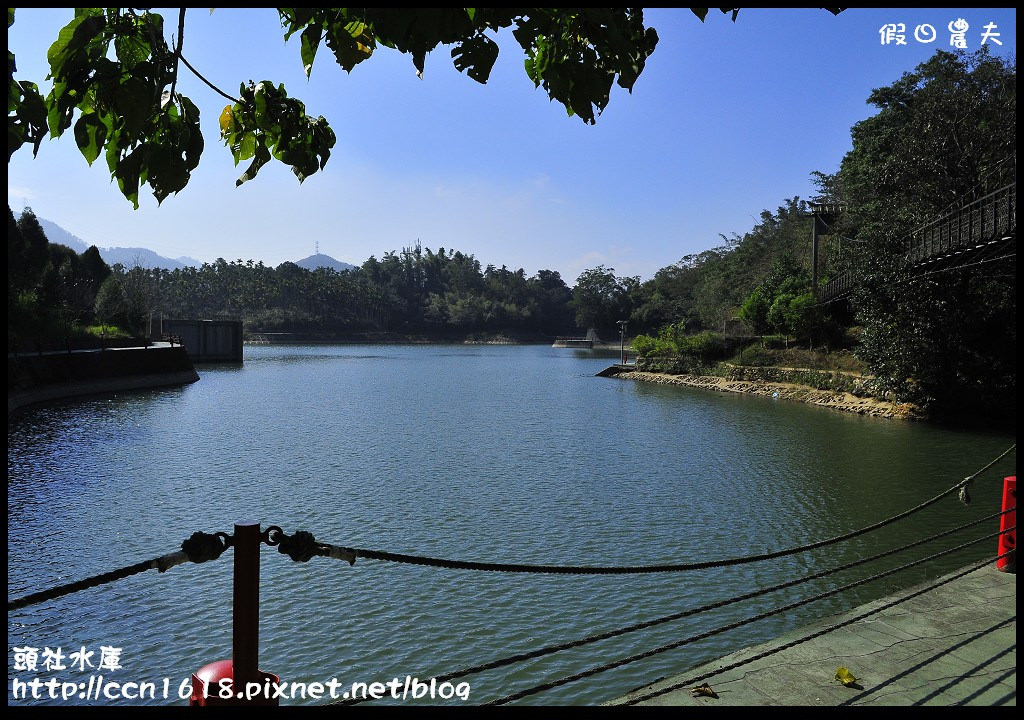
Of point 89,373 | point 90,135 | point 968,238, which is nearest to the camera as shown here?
point 90,135

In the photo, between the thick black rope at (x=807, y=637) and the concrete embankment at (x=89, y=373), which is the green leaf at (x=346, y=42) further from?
the concrete embankment at (x=89, y=373)

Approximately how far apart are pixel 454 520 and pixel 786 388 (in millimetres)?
25278

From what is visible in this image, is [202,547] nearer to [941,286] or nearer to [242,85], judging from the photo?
[242,85]

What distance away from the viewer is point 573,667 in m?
6.18

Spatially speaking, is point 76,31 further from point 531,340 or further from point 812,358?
point 531,340

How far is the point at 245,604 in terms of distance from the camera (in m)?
2.73

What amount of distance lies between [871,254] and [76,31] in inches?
1004

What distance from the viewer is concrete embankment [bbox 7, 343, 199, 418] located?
2481 centimetres

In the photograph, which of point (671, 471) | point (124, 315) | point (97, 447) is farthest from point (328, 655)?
point (124, 315)

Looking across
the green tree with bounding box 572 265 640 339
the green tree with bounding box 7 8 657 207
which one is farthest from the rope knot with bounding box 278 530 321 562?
the green tree with bounding box 572 265 640 339

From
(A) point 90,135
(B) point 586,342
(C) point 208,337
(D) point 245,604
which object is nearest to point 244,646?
(D) point 245,604

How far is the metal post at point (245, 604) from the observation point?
270 cm

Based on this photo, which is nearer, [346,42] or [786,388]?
[346,42]

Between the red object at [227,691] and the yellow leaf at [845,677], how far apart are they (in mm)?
3290
